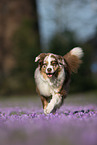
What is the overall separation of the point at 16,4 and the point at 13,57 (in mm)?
4358

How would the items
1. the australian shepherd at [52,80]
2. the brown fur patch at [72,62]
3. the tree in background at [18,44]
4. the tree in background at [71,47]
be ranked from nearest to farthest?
the australian shepherd at [52,80], the brown fur patch at [72,62], the tree in background at [71,47], the tree in background at [18,44]

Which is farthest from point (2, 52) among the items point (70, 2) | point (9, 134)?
point (9, 134)

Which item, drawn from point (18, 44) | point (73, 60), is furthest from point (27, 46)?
point (73, 60)

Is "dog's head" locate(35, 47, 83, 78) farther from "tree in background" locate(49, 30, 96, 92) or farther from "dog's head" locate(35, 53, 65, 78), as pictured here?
"tree in background" locate(49, 30, 96, 92)

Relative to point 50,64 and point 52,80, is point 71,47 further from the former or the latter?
point 50,64

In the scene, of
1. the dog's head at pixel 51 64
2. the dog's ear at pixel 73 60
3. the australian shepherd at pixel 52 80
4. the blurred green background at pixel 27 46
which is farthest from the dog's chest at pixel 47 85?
the blurred green background at pixel 27 46

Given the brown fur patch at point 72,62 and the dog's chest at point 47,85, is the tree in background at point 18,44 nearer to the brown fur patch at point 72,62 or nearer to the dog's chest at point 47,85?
the brown fur patch at point 72,62

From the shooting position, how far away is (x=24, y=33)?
2322cm

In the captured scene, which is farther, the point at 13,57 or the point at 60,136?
the point at 13,57

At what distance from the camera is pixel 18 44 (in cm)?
2308

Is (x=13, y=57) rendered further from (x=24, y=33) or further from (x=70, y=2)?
(x=70, y=2)

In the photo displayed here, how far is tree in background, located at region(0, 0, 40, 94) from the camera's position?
2164cm

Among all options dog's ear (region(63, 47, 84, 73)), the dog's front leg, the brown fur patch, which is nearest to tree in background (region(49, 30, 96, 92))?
dog's ear (region(63, 47, 84, 73))

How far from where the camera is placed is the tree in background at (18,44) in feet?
71.0
